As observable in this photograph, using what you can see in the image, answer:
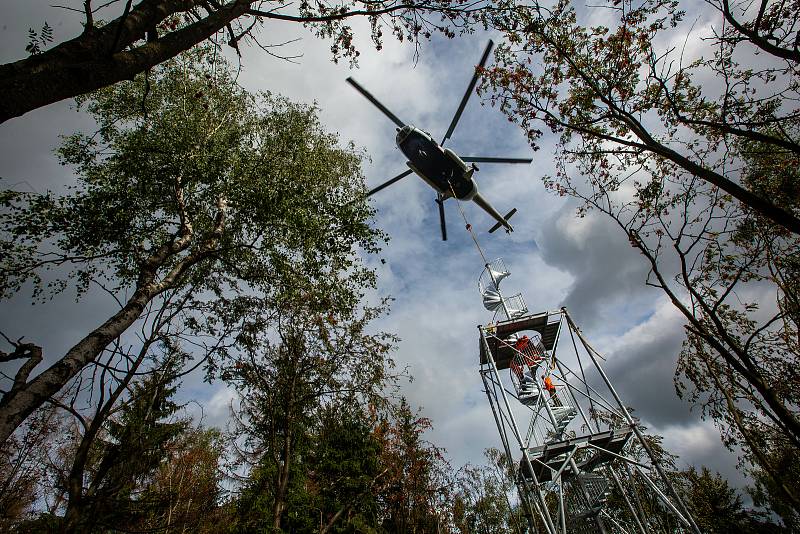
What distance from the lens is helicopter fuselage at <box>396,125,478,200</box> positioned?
506 inches

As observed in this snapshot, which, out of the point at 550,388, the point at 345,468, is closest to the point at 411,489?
the point at 345,468

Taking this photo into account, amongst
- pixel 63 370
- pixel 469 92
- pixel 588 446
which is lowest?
pixel 588 446

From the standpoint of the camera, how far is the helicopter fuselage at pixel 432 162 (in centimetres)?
1284

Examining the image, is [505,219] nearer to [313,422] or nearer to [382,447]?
[313,422]

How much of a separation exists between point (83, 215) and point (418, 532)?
82.0 ft

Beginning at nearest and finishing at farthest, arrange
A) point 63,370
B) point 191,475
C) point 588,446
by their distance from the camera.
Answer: point 63,370 < point 588,446 < point 191,475

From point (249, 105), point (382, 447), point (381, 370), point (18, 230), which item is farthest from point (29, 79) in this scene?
point (382, 447)

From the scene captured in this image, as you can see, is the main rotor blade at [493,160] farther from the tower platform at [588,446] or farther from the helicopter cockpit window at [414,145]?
the tower platform at [588,446]

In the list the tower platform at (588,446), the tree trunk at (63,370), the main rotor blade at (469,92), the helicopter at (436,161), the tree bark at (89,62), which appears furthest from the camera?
the helicopter at (436,161)

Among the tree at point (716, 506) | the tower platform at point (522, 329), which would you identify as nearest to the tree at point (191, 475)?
the tower platform at point (522, 329)

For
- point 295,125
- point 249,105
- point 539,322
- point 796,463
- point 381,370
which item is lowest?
point 796,463

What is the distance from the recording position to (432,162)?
13156 mm

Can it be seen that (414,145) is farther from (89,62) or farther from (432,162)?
(89,62)

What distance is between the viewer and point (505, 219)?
52.9ft
